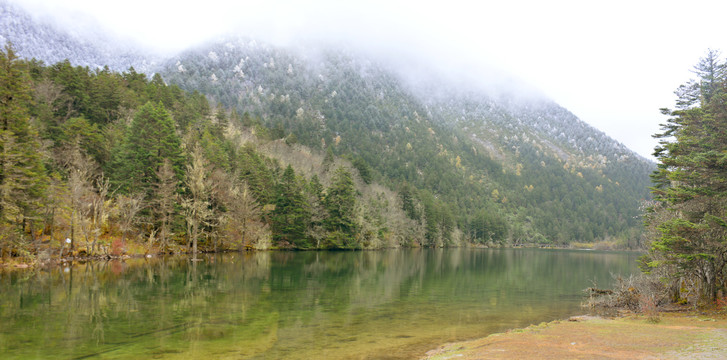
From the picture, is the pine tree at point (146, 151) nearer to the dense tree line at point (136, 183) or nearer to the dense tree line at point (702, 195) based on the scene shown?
the dense tree line at point (136, 183)

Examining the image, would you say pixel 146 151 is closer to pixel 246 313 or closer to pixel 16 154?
pixel 16 154

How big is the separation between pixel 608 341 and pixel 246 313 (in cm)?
1561

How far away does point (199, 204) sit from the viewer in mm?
55812

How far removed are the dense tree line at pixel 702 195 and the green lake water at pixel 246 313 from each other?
6.55 m

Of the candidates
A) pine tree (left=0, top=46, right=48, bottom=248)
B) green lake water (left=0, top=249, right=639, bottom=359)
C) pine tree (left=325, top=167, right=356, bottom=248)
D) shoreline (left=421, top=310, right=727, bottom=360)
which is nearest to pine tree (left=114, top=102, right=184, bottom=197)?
pine tree (left=0, top=46, right=48, bottom=248)

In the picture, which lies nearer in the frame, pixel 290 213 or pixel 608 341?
pixel 608 341

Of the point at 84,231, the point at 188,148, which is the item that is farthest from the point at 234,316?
the point at 188,148

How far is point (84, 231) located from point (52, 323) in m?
33.5

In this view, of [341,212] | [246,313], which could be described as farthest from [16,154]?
[341,212]

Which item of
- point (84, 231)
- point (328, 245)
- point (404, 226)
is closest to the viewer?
point (84, 231)

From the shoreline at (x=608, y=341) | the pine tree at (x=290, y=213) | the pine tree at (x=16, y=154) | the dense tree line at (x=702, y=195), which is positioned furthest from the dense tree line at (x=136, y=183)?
the dense tree line at (x=702, y=195)

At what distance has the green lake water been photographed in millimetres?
14273

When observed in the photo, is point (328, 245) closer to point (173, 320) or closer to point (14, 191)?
point (14, 191)

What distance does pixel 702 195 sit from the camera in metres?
18.5
